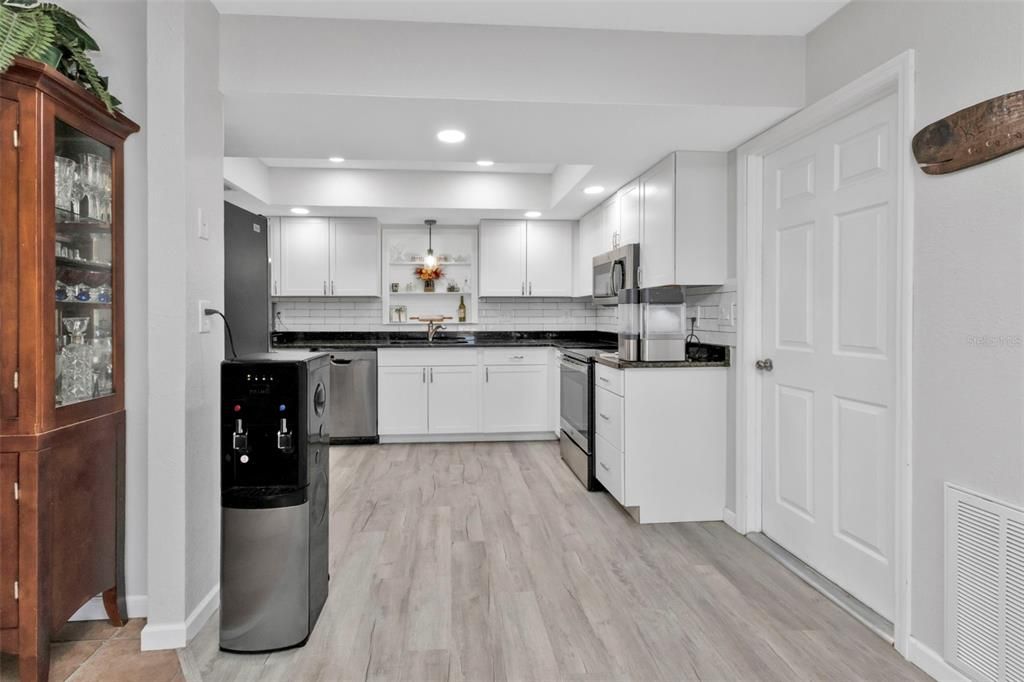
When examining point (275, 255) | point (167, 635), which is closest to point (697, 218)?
point (167, 635)

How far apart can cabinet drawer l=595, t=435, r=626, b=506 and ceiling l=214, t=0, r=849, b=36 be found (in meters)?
2.18

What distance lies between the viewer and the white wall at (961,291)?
5.42 ft

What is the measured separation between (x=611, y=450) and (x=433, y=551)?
4.07 feet

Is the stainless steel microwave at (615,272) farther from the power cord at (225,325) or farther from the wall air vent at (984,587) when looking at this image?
the power cord at (225,325)

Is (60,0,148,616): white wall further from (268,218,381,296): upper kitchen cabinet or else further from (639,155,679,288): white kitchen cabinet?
(268,218,381,296): upper kitchen cabinet

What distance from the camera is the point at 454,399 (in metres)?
5.45

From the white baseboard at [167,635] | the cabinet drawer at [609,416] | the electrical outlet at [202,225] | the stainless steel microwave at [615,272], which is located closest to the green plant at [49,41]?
the electrical outlet at [202,225]

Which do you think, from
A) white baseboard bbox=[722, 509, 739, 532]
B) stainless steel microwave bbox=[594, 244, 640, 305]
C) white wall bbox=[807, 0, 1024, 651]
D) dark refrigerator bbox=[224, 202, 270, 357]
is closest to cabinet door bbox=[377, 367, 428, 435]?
stainless steel microwave bbox=[594, 244, 640, 305]

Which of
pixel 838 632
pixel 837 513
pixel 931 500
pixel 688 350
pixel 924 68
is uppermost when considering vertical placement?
pixel 924 68

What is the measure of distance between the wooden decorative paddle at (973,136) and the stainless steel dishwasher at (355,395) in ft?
14.4

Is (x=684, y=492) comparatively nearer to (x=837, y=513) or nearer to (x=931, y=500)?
(x=837, y=513)

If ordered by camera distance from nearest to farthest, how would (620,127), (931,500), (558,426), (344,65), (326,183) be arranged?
(931,500)
(344,65)
(620,127)
(326,183)
(558,426)

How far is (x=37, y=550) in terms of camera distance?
5.81 feet

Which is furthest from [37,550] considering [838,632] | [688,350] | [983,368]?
[688,350]
